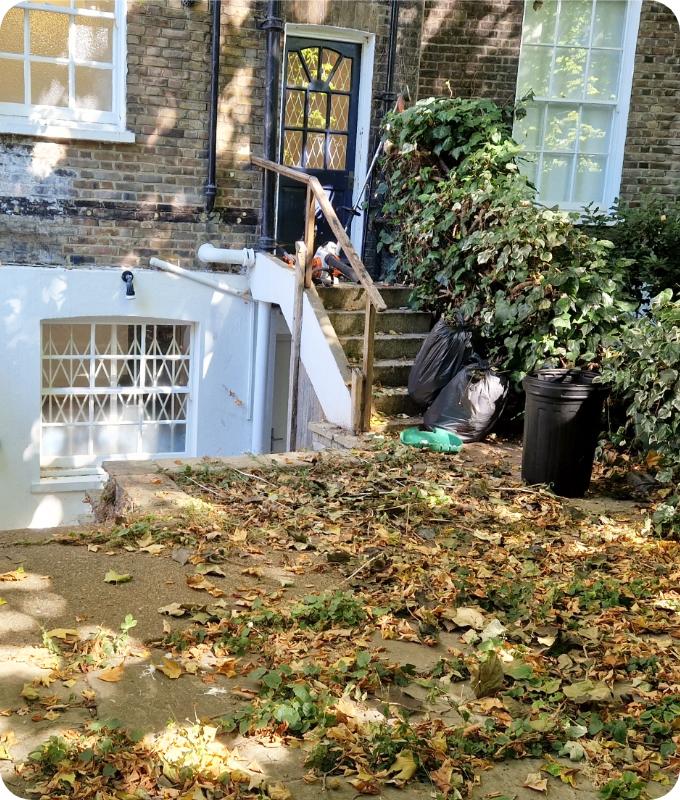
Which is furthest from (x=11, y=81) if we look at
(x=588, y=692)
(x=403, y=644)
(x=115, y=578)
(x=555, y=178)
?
(x=588, y=692)

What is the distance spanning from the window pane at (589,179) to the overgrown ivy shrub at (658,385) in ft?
17.3

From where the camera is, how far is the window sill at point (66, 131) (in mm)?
8320

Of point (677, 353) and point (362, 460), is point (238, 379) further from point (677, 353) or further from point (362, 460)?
point (677, 353)

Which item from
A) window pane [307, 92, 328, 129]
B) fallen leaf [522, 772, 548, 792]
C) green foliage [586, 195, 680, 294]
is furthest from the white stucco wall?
fallen leaf [522, 772, 548, 792]

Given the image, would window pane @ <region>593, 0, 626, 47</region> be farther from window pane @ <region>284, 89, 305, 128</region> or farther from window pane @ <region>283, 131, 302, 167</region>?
window pane @ <region>283, 131, 302, 167</region>

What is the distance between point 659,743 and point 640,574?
1.64 meters

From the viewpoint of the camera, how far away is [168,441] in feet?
31.1

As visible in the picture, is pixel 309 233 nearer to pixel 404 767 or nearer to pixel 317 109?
pixel 317 109

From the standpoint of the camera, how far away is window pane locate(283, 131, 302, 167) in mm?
9672

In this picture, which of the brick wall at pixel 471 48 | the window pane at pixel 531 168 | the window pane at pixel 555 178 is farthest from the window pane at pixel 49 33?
the window pane at pixel 555 178

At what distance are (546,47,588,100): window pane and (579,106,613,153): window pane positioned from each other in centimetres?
28

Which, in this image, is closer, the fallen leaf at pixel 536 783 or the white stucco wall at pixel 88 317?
the fallen leaf at pixel 536 783

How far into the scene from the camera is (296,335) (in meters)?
8.08

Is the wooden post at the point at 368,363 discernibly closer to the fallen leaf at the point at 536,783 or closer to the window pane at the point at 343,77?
the window pane at the point at 343,77
